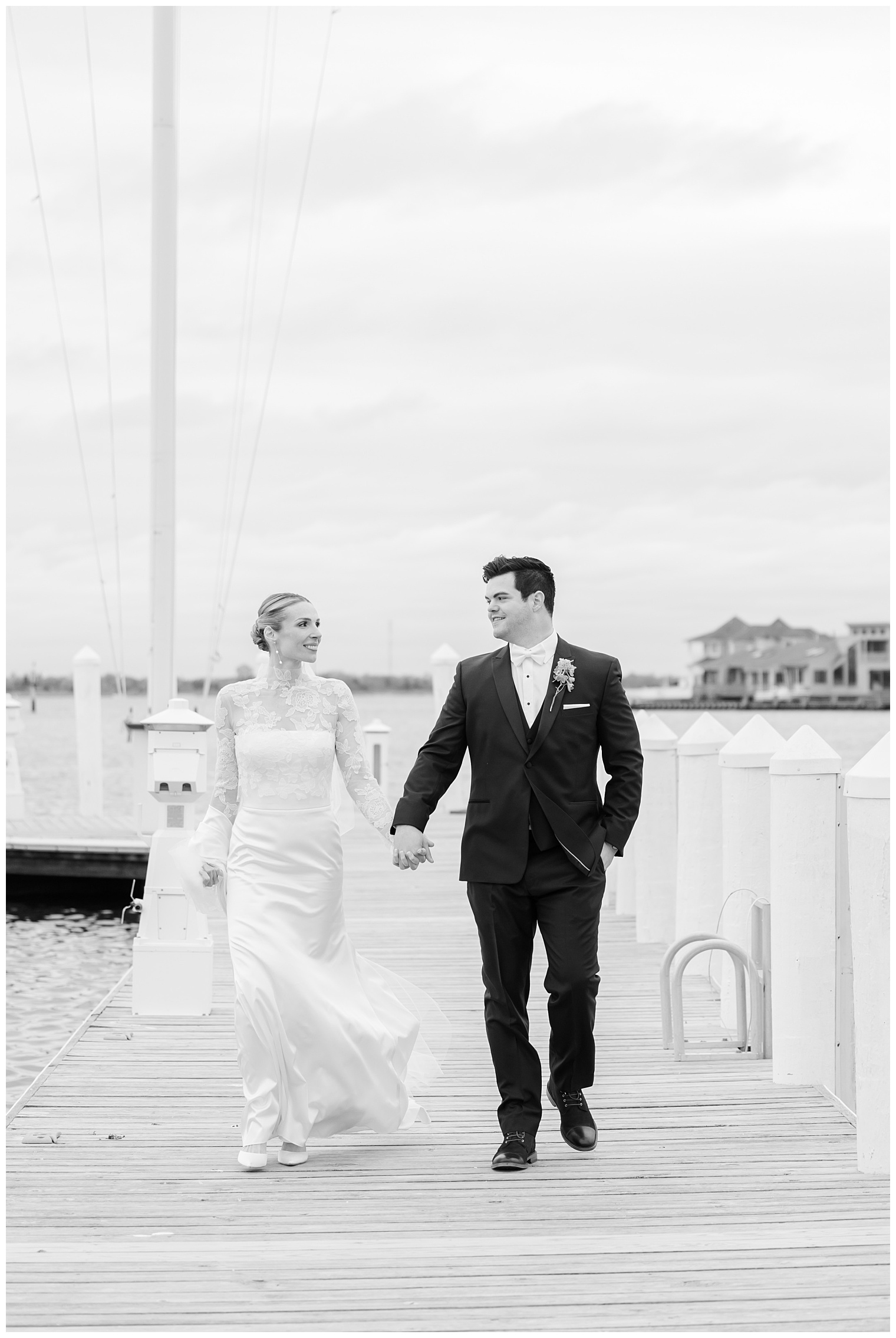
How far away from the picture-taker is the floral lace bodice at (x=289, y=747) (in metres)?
5.24

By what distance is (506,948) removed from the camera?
16.0ft

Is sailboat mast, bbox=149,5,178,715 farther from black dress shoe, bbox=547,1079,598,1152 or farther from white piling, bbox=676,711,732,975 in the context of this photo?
black dress shoe, bbox=547,1079,598,1152

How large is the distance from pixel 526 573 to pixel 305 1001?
1.61m

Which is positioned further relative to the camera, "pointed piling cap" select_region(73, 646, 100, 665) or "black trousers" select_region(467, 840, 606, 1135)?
"pointed piling cap" select_region(73, 646, 100, 665)

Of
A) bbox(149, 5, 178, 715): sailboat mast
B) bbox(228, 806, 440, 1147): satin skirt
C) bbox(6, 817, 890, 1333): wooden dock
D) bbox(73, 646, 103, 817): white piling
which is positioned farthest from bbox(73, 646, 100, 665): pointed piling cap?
bbox(228, 806, 440, 1147): satin skirt

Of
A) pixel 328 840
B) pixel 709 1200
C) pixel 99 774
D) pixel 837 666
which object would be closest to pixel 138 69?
pixel 99 774

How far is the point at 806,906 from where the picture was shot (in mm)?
5695

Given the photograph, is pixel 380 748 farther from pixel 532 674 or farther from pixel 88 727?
pixel 532 674

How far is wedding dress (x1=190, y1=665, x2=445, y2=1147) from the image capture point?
496cm

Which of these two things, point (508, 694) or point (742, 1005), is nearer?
point (508, 694)

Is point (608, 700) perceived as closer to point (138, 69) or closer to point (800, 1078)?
point (800, 1078)

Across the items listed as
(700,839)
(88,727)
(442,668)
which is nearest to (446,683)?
(442,668)

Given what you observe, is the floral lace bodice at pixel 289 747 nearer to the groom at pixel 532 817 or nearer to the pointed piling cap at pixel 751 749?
the groom at pixel 532 817

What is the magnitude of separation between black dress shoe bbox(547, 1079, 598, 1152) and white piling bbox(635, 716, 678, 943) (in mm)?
4005
